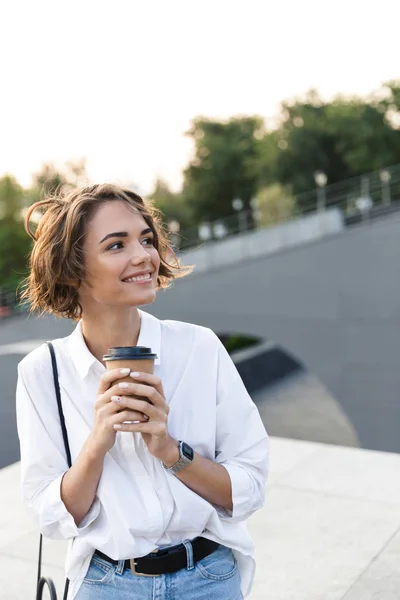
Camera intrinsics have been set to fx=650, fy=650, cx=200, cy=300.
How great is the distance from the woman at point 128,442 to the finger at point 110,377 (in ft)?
0.36

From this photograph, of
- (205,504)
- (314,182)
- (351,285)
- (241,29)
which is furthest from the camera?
(314,182)

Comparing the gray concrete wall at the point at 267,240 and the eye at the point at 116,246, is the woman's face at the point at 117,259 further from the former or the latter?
the gray concrete wall at the point at 267,240

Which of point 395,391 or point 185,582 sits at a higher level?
point 185,582

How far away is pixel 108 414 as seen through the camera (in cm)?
120

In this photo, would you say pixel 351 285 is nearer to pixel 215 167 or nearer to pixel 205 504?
pixel 205 504

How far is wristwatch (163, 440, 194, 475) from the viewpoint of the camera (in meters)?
1.28

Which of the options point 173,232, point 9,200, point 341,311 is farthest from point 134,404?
point 9,200

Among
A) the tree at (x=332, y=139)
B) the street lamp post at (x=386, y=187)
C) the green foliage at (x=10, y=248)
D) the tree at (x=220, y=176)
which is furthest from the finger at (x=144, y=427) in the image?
the green foliage at (x=10, y=248)

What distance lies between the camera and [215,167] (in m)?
40.8

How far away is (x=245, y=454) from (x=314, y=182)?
3663cm

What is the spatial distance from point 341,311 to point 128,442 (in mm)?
11807

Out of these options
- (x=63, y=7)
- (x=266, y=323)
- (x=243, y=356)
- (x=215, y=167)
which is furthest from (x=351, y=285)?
(x=215, y=167)

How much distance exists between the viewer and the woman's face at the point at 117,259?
1.35 meters

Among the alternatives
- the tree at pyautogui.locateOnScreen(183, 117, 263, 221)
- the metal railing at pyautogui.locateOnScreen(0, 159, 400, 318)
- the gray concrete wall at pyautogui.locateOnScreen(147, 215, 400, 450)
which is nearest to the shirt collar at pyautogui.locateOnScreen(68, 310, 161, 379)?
the metal railing at pyautogui.locateOnScreen(0, 159, 400, 318)
